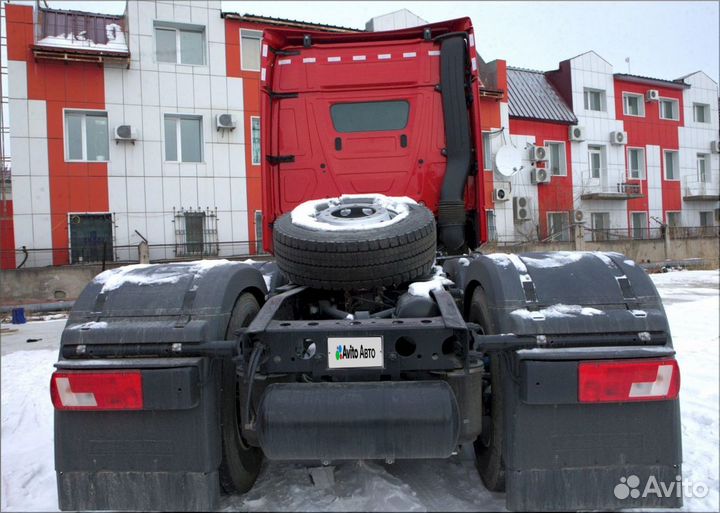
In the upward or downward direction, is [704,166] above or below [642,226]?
Answer: above

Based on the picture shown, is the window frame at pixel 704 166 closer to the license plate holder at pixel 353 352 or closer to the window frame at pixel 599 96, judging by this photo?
the window frame at pixel 599 96

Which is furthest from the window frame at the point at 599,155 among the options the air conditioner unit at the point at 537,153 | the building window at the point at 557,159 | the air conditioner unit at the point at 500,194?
the air conditioner unit at the point at 500,194

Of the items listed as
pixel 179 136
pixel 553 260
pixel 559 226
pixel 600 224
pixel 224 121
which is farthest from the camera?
pixel 600 224

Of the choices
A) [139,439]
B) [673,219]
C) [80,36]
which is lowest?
[139,439]

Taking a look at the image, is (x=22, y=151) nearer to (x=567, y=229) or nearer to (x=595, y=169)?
(x=567, y=229)

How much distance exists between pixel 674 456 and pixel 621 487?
0.28 m

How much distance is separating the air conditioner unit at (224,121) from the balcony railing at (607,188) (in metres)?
17.1

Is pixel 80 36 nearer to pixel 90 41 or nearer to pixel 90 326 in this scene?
pixel 90 41

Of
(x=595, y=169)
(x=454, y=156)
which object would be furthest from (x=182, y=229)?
(x=595, y=169)

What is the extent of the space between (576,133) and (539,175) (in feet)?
11.2

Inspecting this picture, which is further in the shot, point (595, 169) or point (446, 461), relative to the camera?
point (595, 169)

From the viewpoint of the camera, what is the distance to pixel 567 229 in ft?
81.1

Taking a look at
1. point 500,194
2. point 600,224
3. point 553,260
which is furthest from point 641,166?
point 553,260

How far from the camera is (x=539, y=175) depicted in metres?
23.7
